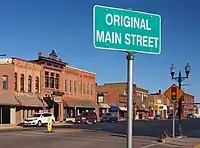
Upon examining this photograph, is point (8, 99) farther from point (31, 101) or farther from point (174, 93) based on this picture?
point (174, 93)

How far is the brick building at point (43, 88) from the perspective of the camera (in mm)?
49312

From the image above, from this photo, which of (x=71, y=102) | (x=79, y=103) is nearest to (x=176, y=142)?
(x=71, y=102)

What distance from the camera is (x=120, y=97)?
94000 mm

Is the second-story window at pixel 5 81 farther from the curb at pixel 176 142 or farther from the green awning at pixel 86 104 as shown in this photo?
the curb at pixel 176 142

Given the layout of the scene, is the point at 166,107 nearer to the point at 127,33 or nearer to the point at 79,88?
the point at 79,88

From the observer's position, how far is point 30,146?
19391 millimetres

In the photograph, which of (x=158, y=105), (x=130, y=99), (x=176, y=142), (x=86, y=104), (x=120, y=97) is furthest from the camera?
(x=158, y=105)

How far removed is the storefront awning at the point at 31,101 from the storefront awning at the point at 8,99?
786 mm

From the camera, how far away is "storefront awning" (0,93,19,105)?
47.7 m

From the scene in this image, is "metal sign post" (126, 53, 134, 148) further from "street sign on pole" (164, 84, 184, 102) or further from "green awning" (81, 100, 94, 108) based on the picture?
"green awning" (81, 100, 94, 108)

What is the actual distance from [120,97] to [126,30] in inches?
3545

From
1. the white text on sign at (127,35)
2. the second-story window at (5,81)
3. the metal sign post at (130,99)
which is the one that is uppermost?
the second-story window at (5,81)

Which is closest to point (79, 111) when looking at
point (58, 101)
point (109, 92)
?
point (58, 101)

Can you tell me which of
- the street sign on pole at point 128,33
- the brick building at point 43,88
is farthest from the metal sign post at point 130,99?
the brick building at point 43,88
